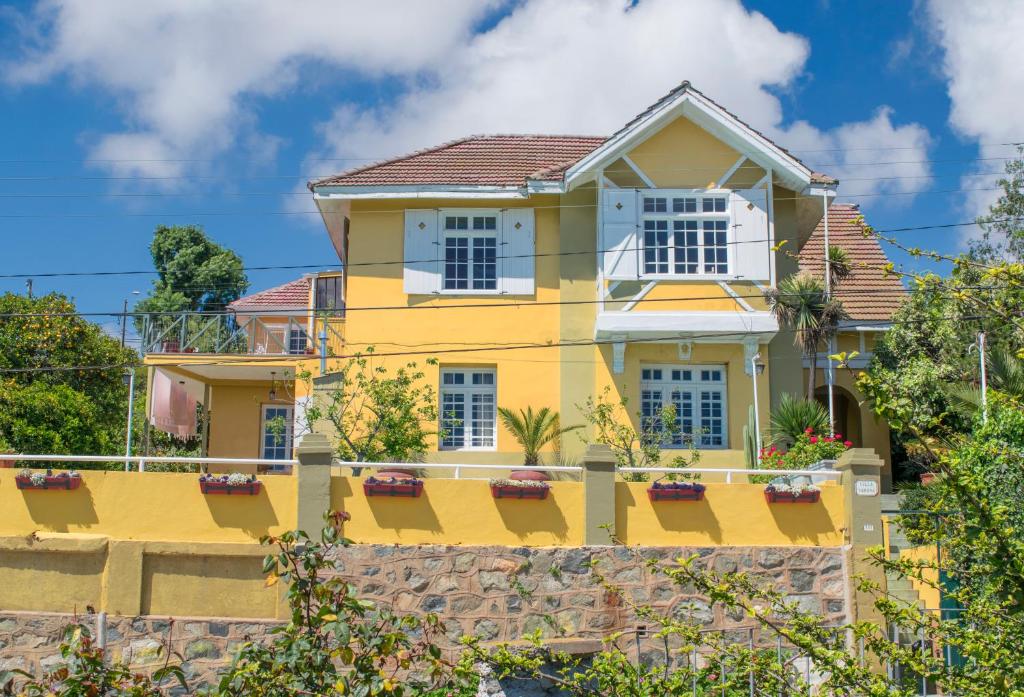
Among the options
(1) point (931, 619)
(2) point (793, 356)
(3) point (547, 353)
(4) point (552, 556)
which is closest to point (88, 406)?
(3) point (547, 353)

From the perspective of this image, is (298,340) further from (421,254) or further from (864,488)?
(864,488)

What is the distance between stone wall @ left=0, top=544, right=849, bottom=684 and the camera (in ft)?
43.4

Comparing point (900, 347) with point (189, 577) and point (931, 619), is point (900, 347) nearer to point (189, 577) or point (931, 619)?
point (189, 577)

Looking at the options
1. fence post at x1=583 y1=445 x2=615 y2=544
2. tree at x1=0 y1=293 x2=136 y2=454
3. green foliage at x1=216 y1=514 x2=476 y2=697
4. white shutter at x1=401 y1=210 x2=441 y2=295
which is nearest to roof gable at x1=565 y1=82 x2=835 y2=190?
white shutter at x1=401 y1=210 x2=441 y2=295

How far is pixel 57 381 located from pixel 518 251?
10.6 metres

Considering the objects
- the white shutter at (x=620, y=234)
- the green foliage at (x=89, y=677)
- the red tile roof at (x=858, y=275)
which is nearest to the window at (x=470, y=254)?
the white shutter at (x=620, y=234)

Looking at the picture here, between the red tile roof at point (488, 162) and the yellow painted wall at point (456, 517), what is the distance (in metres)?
7.24

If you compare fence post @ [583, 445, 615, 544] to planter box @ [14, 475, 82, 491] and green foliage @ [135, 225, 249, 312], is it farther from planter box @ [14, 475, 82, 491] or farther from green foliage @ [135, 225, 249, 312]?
green foliage @ [135, 225, 249, 312]

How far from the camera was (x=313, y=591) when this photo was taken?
678 centimetres

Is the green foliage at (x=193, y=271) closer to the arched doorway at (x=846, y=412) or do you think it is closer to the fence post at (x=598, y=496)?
the arched doorway at (x=846, y=412)

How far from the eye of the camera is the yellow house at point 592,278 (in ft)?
61.9

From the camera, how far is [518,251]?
19.6 metres

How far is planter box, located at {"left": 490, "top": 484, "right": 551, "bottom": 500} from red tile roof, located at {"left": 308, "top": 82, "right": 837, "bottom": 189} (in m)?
7.20

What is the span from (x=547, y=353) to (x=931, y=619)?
507 inches
